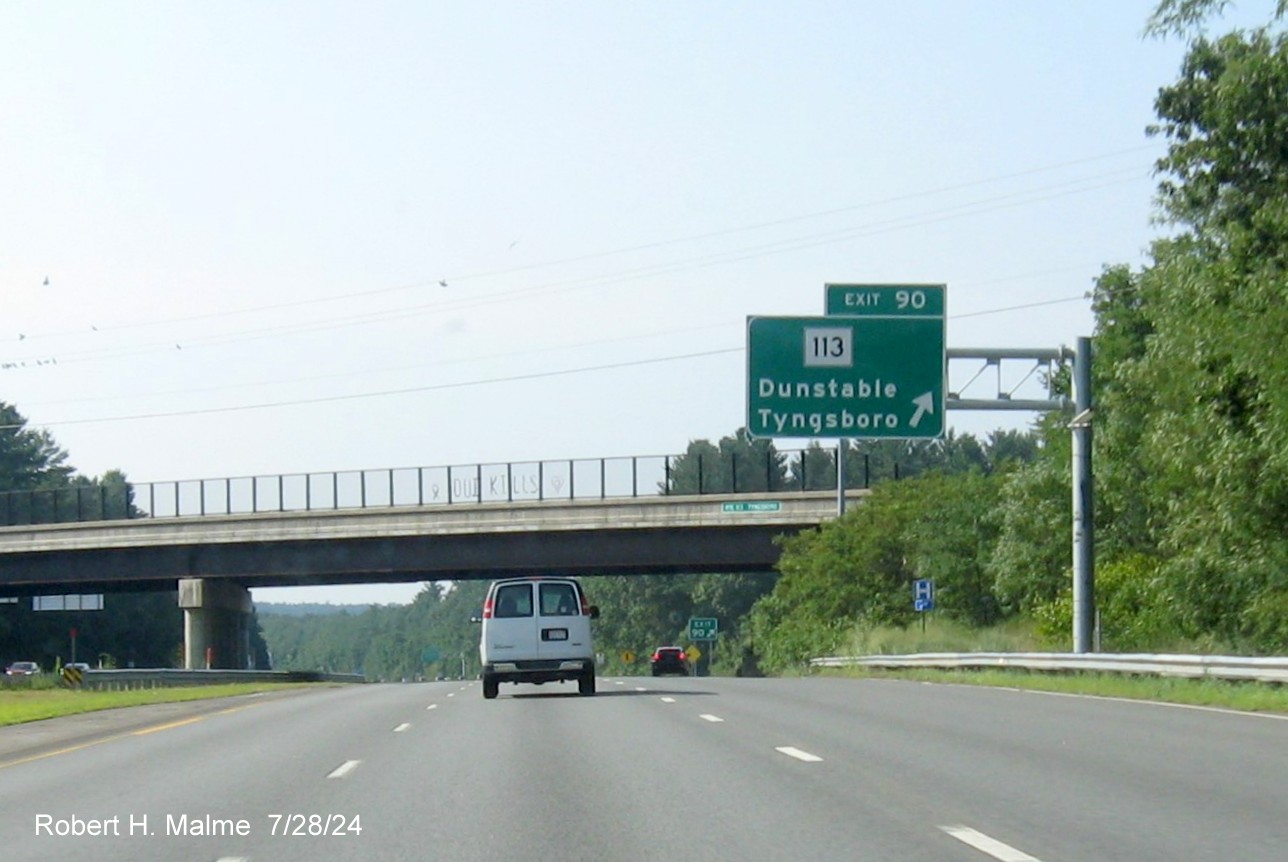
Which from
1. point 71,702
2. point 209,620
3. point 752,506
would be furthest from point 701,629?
point 71,702

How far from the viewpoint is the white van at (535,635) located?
32.9 meters

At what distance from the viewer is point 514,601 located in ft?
110

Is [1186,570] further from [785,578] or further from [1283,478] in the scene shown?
[785,578]

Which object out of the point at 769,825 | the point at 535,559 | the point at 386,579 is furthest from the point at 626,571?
the point at 769,825

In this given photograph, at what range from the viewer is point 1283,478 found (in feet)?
110

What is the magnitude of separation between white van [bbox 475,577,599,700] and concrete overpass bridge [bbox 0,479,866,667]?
116ft

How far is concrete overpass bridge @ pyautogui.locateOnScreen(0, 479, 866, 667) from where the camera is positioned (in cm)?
6981

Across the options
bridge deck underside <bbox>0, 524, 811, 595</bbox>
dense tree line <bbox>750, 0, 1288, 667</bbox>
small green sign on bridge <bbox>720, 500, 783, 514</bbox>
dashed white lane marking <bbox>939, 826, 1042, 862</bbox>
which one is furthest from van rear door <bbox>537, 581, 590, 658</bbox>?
bridge deck underside <bbox>0, 524, 811, 595</bbox>

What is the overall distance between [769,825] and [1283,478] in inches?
940

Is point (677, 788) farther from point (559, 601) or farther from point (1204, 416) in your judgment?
point (1204, 416)

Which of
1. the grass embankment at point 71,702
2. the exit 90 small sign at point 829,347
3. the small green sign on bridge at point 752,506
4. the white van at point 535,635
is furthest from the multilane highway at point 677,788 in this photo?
the small green sign on bridge at point 752,506

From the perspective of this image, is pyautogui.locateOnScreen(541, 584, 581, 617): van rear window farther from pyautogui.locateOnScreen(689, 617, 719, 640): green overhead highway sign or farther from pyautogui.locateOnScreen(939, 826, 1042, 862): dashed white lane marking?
pyautogui.locateOnScreen(689, 617, 719, 640): green overhead highway sign

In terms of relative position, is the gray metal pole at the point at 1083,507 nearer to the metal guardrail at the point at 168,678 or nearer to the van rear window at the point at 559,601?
the van rear window at the point at 559,601

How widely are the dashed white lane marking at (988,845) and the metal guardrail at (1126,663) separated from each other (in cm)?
1313
